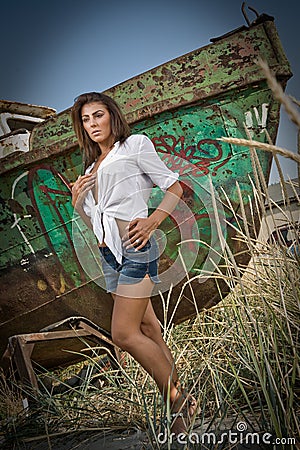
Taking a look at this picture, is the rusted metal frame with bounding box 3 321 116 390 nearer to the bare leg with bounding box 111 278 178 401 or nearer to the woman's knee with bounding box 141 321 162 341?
the woman's knee with bounding box 141 321 162 341

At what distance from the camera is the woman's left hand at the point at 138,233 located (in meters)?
1.82

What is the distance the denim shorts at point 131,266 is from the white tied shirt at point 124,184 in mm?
40

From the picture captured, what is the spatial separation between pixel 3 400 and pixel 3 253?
1.11 metres

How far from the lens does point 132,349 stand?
5.69 feet

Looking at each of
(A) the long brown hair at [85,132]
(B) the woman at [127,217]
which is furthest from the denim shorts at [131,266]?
(A) the long brown hair at [85,132]

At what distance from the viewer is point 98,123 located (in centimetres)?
212

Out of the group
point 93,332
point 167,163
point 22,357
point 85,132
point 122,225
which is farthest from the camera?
point 167,163

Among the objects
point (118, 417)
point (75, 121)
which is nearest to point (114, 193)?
point (75, 121)

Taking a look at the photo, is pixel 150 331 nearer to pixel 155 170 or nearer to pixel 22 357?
pixel 155 170

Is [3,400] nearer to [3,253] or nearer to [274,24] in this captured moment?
[3,253]

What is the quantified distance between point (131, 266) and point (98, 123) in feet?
2.29

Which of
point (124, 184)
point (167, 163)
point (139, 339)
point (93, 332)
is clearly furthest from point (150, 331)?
point (167, 163)

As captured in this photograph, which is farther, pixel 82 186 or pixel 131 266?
pixel 82 186

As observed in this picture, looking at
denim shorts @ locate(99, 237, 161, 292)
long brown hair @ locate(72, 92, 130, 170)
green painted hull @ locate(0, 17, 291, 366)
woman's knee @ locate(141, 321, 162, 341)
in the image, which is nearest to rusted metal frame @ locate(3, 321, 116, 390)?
green painted hull @ locate(0, 17, 291, 366)
